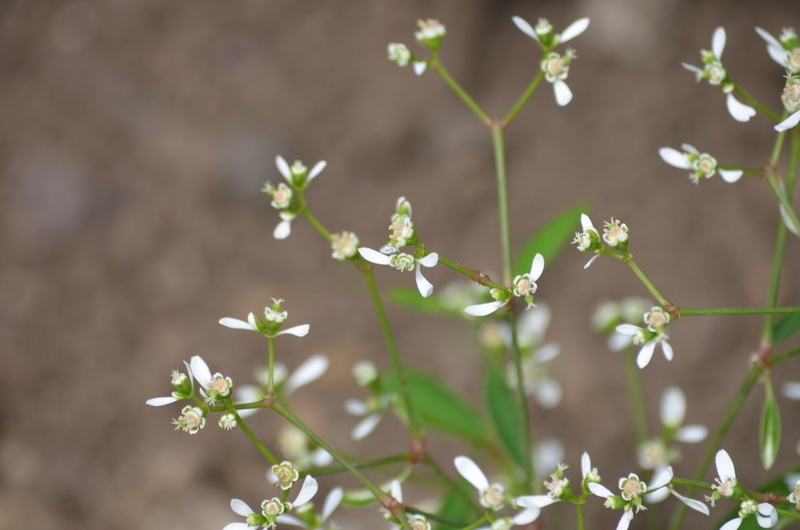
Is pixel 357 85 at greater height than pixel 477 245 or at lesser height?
greater

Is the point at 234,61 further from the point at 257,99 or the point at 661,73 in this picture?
the point at 661,73

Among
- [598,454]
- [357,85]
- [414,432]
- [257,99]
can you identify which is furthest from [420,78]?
[414,432]

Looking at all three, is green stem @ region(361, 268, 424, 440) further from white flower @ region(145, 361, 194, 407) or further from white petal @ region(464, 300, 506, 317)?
white flower @ region(145, 361, 194, 407)

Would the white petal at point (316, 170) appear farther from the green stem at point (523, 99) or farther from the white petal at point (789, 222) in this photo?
the white petal at point (789, 222)

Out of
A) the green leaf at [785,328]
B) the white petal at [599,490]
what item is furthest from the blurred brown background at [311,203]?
the white petal at [599,490]

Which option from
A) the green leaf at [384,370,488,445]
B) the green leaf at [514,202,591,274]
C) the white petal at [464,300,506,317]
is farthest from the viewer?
the green leaf at [384,370,488,445]

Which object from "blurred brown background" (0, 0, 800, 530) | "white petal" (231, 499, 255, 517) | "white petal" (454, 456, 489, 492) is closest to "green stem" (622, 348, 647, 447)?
"blurred brown background" (0, 0, 800, 530)
